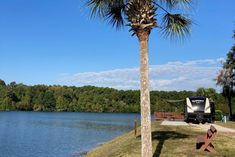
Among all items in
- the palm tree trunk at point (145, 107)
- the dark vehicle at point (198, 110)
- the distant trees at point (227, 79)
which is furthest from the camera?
the distant trees at point (227, 79)

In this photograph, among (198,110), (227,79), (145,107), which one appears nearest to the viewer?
(145,107)

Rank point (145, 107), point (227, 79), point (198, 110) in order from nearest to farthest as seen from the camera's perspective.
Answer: point (145, 107) < point (198, 110) < point (227, 79)

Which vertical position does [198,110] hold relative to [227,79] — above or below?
below

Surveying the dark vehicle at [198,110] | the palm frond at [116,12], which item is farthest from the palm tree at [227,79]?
the palm frond at [116,12]

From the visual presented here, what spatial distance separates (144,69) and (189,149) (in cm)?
820

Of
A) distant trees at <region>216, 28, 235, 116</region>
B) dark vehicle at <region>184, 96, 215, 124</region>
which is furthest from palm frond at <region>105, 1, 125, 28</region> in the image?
distant trees at <region>216, 28, 235, 116</region>

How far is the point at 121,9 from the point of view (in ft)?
57.0

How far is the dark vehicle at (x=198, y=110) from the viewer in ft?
153

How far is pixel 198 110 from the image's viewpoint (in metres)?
47.2

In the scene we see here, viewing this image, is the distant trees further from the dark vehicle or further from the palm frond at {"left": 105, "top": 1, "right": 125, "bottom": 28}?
the palm frond at {"left": 105, "top": 1, "right": 125, "bottom": 28}

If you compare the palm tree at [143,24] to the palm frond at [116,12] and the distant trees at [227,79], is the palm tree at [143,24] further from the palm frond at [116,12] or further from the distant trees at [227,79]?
the distant trees at [227,79]

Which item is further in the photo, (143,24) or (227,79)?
(227,79)

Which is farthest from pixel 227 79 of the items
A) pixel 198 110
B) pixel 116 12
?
pixel 116 12

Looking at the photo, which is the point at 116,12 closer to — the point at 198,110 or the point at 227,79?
the point at 198,110
